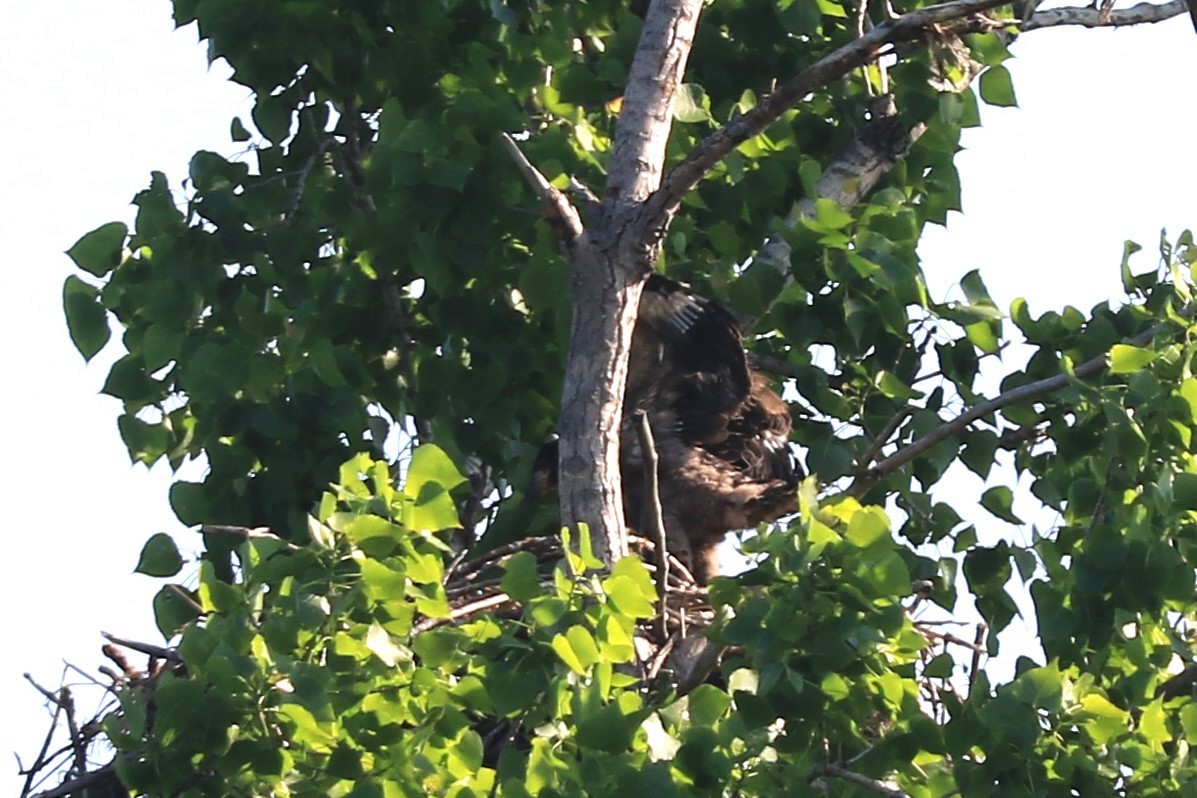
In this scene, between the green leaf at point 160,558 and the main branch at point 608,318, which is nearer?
the main branch at point 608,318

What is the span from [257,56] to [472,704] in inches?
122

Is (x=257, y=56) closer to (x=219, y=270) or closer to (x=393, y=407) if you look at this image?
(x=219, y=270)

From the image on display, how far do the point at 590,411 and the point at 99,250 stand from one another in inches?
81.3

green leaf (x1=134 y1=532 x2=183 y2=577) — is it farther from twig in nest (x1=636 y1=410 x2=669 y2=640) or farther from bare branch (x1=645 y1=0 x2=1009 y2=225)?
bare branch (x1=645 y1=0 x2=1009 y2=225)

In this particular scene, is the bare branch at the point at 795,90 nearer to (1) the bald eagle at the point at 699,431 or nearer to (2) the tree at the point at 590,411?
(2) the tree at the point at 590,411

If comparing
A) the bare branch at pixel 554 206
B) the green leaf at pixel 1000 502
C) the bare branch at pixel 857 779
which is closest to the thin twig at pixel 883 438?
the green leaf at pixel 1000 502

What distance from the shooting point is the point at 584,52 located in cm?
746

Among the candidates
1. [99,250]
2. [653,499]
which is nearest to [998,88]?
[653,499]

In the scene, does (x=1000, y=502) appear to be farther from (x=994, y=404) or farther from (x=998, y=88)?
(x=998, y=88)

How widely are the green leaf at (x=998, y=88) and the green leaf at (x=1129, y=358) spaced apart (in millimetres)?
1678

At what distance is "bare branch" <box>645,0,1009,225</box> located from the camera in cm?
559

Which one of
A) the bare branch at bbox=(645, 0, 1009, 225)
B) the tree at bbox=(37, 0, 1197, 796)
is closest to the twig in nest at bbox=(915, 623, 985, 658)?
the tree at bbox=(37, 0, 1197, 796)

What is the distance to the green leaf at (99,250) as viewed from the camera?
6699mm

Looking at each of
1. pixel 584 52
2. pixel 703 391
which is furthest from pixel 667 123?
pixel 584 52
